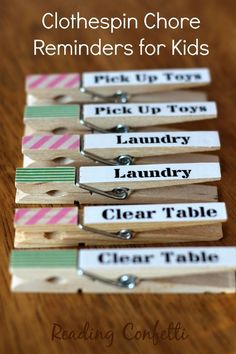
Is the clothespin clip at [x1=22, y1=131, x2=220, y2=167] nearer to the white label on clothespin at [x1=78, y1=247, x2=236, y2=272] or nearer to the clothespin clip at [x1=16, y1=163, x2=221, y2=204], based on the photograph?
the clothespin clip at [x1=16, y1=163, x2=221, y2=204]

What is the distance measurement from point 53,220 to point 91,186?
13cm

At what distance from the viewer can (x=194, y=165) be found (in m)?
1.34

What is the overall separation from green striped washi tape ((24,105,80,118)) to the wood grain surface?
0.09 m

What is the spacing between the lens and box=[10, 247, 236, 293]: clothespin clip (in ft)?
3.86

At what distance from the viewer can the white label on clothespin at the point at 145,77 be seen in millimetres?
1549

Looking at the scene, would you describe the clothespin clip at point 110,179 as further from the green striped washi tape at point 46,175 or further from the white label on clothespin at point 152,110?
the white label on clothespin at point 152,110

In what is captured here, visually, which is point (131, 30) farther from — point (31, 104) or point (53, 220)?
point (53, 220)

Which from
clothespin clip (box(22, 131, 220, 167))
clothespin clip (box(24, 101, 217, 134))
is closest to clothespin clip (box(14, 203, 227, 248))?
clothespin clip (box(22, 131, 220, 167))

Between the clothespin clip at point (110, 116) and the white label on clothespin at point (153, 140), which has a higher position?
the clothespin clip at point (110, 116)

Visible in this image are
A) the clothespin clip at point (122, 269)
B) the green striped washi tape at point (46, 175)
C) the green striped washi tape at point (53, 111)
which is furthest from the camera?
the green striped washi tape at point (53, 111)

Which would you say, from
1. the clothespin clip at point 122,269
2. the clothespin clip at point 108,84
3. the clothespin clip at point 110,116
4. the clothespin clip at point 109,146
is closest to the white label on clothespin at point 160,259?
the clothespin clip at point 122,269

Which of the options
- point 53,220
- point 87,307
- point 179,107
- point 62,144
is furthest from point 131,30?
point 87,307

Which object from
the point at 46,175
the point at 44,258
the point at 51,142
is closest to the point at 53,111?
the point at 51,142

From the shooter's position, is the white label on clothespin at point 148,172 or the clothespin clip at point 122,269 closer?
the clothespin clip at point 122,269
